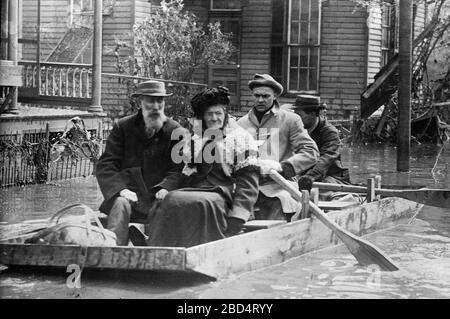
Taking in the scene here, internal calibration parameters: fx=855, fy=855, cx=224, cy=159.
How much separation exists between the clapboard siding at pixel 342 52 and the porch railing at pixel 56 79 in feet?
24.6

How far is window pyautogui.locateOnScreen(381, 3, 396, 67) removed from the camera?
26.4 metres

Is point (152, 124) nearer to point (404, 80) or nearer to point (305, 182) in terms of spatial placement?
point (305, 182)

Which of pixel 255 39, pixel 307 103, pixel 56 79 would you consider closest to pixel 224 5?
pixel 255 39

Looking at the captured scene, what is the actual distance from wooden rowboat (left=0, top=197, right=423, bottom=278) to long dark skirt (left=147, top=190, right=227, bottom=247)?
36cm

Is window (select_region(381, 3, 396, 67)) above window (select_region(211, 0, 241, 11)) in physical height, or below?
below

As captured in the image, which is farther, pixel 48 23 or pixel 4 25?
pixel 48 23

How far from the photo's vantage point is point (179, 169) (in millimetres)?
8453

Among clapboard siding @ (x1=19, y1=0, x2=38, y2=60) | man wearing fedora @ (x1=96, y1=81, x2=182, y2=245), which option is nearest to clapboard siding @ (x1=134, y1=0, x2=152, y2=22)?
clapboard siding @ (x1=19, y1=0, x2=38, y2=60)

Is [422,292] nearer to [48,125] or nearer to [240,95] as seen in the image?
[48,125]

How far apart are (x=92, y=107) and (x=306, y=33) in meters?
9.64

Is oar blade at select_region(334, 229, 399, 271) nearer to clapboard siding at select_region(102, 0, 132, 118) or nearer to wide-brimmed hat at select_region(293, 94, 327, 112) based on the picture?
wide-brimmed hat at select_region(293, 94, 327, 112)

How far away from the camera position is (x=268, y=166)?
9.11m

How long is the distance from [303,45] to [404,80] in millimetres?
8311
